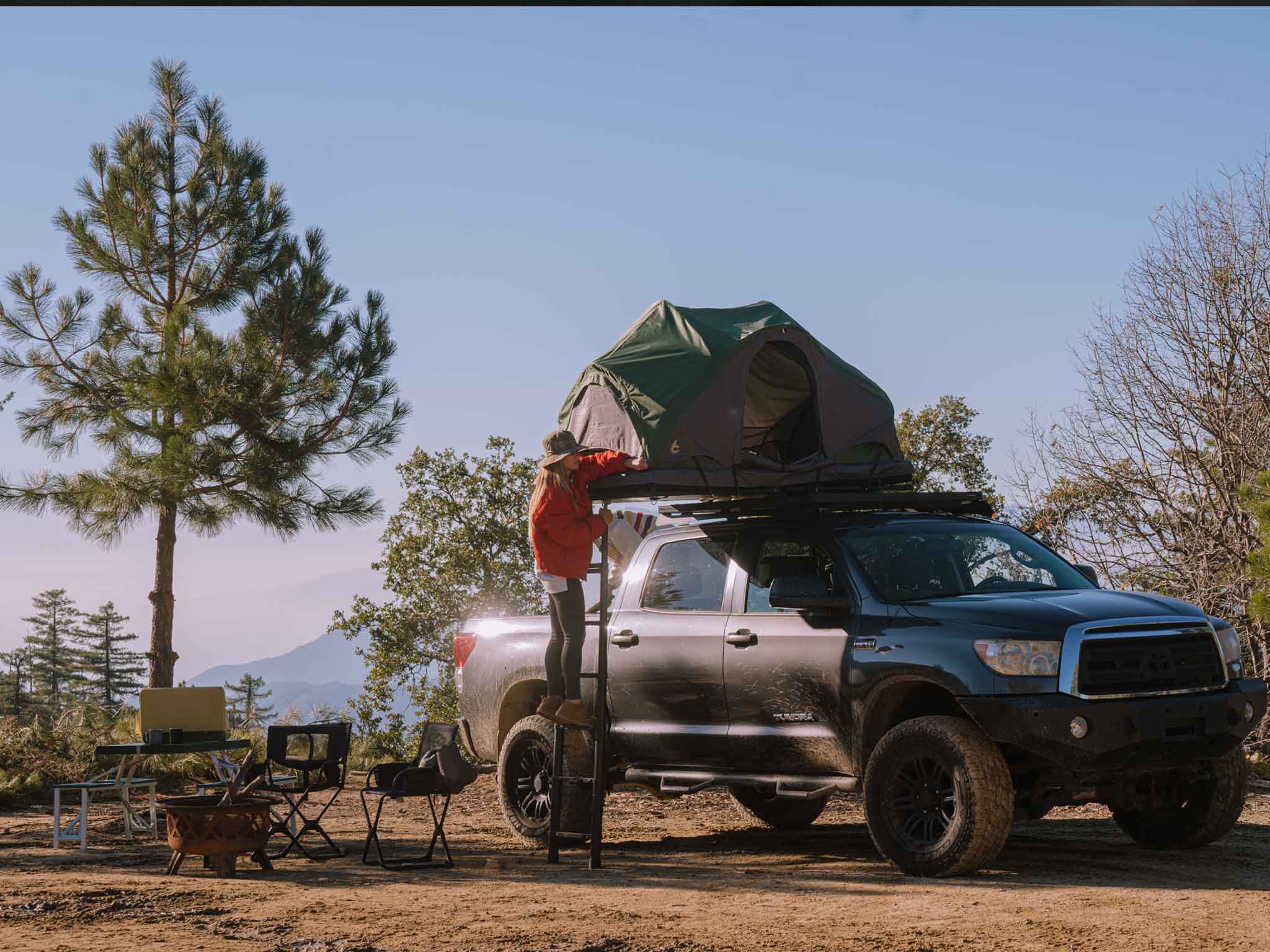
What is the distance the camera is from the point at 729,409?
8844 millimetres

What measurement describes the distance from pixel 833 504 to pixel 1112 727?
2.29 metres

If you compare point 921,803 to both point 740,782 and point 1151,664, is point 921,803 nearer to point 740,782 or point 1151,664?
point 740,782

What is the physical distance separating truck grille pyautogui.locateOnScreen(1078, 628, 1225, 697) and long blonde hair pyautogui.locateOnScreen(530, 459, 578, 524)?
3237 mm

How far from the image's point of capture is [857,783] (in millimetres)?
7922

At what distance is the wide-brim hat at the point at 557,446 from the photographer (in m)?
8.77

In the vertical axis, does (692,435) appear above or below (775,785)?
above

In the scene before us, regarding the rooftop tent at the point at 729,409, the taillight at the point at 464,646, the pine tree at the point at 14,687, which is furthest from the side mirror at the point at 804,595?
the pine tree at the point at 14,687

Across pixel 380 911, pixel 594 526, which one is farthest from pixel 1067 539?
pixel 380 911

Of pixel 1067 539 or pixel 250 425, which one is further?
pixel 250 425

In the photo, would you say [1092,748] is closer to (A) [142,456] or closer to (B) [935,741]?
(B) [935,741]

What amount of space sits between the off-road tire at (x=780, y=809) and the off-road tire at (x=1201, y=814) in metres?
2.45

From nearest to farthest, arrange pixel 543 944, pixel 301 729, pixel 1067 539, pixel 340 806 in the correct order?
1. pixel 543 944
2. pixel 301 729
3. pixel 340 806
4. pixel 1067 539

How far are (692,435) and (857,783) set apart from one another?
7.53ft

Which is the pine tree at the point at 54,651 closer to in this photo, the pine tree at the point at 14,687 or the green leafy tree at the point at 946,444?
the pine tree at the point at 14,687
